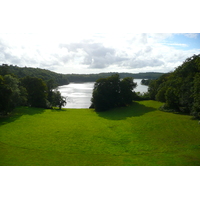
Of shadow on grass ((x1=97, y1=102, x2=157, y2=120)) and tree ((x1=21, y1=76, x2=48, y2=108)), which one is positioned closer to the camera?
shadow on grass ((x1=97, y1=102, x2=157, y2=120))

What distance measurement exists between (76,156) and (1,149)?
301 inches

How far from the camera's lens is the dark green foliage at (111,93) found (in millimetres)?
48656

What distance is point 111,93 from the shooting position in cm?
5000

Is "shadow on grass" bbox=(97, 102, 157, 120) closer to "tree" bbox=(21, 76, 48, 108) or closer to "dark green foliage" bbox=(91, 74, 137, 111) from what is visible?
"dark green foliage" bbox=(91, 74, 137, 111)

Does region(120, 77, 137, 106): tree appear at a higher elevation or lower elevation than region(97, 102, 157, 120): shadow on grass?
higher

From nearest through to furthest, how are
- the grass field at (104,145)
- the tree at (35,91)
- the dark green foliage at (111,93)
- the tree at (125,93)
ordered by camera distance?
1. the grass field at (104,145)
2. the dark green foliage at (111,93)
3. the tree at (125,93)
4. the tree at (35,91)

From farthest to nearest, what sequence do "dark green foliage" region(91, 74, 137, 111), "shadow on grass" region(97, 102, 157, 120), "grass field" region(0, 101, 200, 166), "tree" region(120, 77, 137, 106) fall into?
1. "tree" region(120, 77, 137, 106)
2. "dark green foliage" region(91, 74, 137, 111)
3. "shadow on grass" region(97, 102, 157, 120)
4. "grass field" region(0, 101, 200, 166)

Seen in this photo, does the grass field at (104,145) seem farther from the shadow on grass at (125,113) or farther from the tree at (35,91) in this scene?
the tree at (35,91)

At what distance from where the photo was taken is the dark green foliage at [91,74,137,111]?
48656 mm

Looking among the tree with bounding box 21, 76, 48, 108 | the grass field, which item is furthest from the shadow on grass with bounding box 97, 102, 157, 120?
the tree with bounding box 21, 76, 48, 108

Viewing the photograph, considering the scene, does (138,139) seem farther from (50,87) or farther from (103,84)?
(50,87)

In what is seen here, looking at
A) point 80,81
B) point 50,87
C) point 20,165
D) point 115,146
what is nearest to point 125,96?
point 50,87

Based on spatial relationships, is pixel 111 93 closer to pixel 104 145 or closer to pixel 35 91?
pixel 35 91

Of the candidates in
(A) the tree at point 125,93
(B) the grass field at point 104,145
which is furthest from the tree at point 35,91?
(B) the grass field at point 104,145
